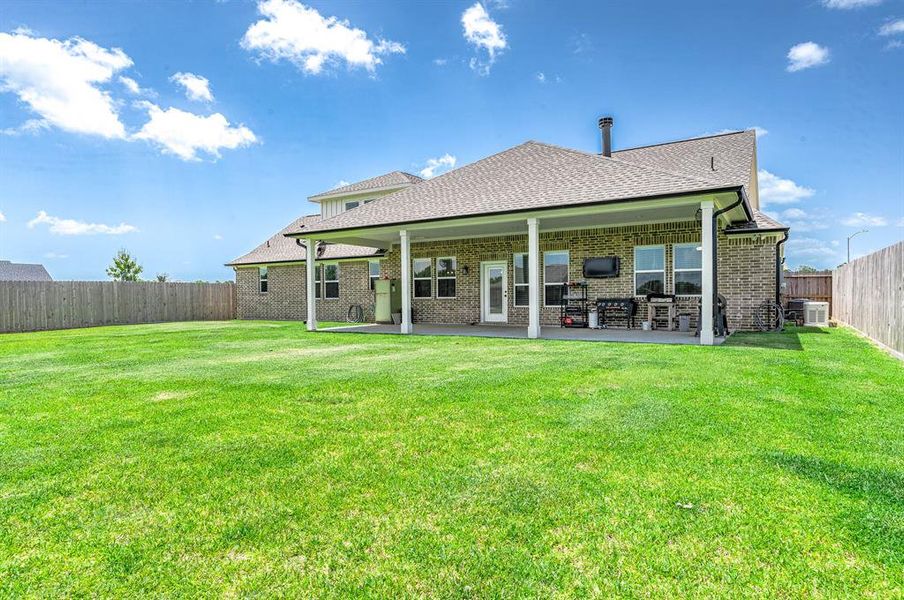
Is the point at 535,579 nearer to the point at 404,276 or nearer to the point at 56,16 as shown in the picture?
the point at 404,276

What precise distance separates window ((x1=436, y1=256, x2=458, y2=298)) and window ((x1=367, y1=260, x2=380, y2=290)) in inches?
131

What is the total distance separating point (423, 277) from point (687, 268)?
8.54 m

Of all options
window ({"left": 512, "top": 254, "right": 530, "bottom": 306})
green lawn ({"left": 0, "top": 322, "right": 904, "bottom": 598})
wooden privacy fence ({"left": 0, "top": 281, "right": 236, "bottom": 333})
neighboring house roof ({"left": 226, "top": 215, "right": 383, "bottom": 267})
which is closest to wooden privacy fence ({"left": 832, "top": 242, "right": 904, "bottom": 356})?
green lawn ({"left": 0, "top": 322, "right": 904, "bottom": 598})

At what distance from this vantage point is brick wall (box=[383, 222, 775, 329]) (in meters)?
12.3

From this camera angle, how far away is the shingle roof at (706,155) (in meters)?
12.9

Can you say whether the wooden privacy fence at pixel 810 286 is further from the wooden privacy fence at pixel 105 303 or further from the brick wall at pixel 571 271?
the wooden privacy fence at pixel 105 303

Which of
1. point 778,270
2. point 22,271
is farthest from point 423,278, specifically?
point 22,271

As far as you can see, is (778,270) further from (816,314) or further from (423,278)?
(423,278)

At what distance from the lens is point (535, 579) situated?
1.89 metres

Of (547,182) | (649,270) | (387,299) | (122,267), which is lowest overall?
(387,299)

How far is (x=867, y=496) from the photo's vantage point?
2.60 meters

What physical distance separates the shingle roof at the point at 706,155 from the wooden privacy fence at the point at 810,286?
20.1 ft

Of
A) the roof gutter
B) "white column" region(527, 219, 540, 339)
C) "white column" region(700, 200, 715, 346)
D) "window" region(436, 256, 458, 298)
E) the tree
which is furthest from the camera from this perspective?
the tree

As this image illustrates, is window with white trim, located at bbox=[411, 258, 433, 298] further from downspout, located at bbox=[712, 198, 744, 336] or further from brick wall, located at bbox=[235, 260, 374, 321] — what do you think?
downspout, located at bbox=[712, 198, 744, 336]
